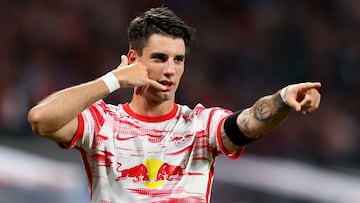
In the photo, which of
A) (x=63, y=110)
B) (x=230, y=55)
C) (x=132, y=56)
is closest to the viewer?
(x=63, y=110)

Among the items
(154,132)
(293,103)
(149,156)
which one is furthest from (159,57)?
(293,103)

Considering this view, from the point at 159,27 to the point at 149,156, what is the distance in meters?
0.71

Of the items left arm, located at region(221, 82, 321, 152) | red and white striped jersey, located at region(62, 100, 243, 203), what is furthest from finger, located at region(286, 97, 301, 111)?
red and white striped jersey, located at region(62, 100, 243, 203)

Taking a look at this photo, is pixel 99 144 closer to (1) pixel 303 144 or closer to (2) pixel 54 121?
(2) pixel 54 121

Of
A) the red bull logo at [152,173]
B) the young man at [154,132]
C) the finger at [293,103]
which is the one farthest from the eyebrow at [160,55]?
the finger at [293,103]

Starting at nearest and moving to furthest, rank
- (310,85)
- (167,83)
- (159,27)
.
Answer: (310,85) → (167,83) → (159,27)

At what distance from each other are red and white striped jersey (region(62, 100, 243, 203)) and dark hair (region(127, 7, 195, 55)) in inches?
16.8

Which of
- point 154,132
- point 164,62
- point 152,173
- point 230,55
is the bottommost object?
point 152,173

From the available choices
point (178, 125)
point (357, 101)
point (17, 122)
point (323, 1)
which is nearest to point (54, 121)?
point (178, 125)

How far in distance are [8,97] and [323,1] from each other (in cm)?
407

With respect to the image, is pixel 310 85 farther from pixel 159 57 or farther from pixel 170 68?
pixel 159 57

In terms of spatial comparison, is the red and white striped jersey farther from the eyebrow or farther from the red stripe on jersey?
the eyebrow

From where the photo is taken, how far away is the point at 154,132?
18.4 ft

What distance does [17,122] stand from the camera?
10.5m
